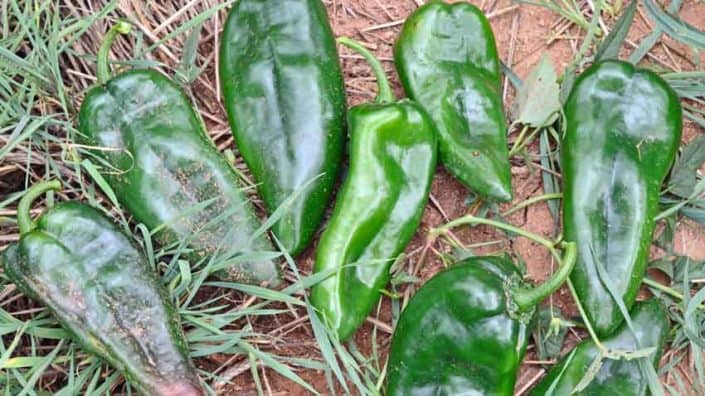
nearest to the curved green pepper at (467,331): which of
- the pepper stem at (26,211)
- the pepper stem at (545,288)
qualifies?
the pepper stem at (545,288)

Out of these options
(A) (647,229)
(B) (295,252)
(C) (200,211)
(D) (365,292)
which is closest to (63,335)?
(C) (200,211)

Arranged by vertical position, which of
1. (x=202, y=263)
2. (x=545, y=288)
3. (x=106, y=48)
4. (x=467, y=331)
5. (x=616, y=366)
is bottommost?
(x=616, y=366)

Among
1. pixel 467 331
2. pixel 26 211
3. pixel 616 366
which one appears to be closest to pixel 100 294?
pixel 26 211

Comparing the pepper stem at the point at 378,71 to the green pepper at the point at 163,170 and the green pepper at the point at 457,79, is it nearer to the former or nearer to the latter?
the green pepper at the point at 457,79

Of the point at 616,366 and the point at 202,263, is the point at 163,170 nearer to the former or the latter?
the point at 202,263

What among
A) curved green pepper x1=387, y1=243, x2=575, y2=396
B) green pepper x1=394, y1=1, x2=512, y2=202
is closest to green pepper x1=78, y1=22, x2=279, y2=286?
curved green pepper x1=387, y1=243, x2=575, y2=396

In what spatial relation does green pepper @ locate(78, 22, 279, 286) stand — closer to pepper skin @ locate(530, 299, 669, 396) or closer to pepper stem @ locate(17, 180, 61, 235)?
pepper stem @ locate(17, 180, 61, 235)

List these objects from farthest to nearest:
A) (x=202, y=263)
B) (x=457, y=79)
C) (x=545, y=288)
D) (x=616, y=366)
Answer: (x=457, y=79), (x=202, y=263), (x=616, y=366), (x=545, y=288)
